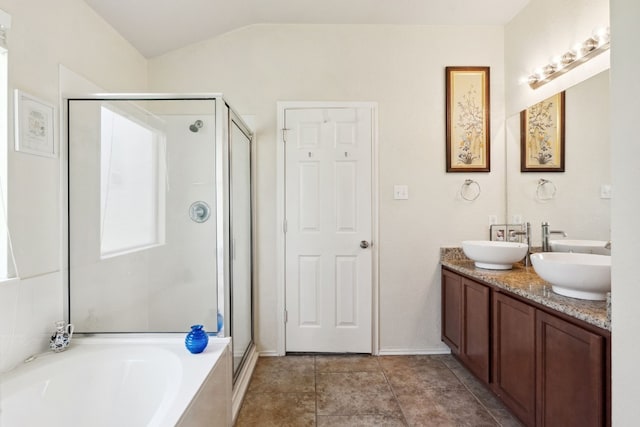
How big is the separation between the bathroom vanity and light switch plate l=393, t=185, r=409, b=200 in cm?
67

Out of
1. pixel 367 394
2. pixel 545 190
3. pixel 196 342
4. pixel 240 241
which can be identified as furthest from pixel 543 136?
pixel 196 342

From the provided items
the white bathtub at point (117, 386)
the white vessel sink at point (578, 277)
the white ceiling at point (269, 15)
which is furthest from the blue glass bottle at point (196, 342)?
the white ceiling at point (269, 15)

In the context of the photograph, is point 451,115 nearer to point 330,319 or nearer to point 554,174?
point 554,174

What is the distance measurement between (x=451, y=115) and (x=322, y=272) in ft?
5.47

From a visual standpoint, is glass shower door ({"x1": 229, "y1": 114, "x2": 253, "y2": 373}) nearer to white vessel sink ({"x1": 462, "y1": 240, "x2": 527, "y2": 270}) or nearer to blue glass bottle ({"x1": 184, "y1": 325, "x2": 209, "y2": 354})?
blue glass bottle ({"x1": 184, "y1": 325, "x2": 209, "y2": 354})

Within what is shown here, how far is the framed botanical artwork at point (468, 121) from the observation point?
8.22 ft

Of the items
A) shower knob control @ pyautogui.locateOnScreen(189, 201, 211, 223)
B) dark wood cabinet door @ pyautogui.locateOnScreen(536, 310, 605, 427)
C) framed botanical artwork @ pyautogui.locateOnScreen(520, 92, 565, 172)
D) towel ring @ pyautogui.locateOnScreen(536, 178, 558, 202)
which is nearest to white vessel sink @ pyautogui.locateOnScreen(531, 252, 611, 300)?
dark wood cabinet door @ pyautogui.locateOnScreen(536, 310, 605, 427)

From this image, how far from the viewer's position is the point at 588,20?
180cm

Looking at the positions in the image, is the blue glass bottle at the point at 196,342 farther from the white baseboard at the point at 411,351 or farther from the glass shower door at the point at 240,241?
the white baseboard at the point at 411,351

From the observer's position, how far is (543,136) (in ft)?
6.84

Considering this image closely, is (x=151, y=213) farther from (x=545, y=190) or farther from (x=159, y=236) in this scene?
(x=545, y=190)

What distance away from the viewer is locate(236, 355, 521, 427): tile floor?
1746mm

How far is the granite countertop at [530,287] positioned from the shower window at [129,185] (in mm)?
2007

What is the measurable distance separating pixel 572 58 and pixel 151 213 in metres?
2.75
